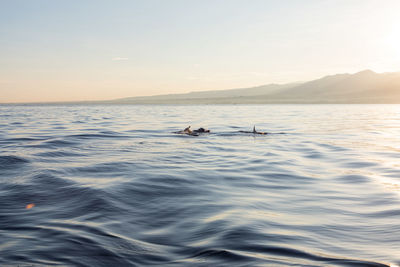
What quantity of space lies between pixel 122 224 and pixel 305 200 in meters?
3.86

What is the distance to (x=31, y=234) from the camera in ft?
17.5

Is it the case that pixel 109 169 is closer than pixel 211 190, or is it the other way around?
pixel 211 190

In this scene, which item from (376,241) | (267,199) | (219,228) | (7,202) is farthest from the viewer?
(267,199)

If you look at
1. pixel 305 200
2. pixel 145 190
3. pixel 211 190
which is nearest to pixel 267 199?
pixel 305 200

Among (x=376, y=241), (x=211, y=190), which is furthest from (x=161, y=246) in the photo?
(x=211, y=190)

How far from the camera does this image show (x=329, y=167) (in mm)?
11703

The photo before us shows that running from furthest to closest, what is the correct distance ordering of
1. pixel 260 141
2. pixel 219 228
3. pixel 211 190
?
1. pixel 260 141
2. pixel 211 190
3. pixel 219 228

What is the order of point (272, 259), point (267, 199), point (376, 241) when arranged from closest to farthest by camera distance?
point (272, 259) → point (376, 241) → point (267, 199)

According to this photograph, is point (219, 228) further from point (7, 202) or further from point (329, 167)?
point (329, 167)

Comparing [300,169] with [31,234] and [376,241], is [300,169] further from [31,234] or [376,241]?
[31,234]

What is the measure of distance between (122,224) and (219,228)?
1.63 meters

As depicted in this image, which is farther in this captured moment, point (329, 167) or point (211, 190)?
point (329, 167)

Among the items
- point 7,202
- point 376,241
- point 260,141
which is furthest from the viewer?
point 260,141

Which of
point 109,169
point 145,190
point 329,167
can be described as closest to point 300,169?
point 329,167
